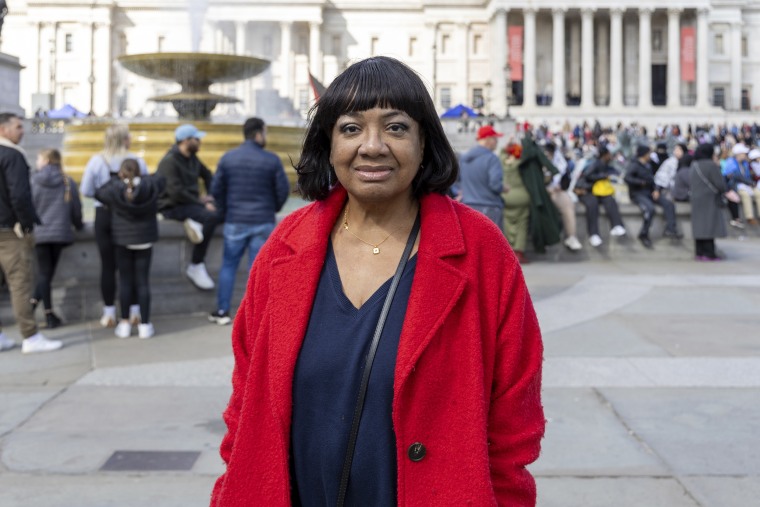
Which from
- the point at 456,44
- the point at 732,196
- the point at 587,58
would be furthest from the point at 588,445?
the point at 456,44

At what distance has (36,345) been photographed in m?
8.09

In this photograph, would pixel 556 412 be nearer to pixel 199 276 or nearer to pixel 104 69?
pixel 199 276

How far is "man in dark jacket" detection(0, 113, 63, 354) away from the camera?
7.77 m

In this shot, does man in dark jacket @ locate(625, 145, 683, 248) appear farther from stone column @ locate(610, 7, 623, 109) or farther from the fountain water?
stone column @ locate(610, 7, 623, 109)

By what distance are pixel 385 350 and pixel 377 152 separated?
18.8 inches

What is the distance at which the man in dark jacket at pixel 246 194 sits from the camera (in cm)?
899

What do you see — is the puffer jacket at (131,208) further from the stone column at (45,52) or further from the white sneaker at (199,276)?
the stone column at (45,52)

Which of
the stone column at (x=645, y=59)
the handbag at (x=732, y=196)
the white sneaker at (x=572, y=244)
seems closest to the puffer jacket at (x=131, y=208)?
the white sneaker at (x=572, y=244)

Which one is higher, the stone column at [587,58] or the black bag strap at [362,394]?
the stone column at [587,58]

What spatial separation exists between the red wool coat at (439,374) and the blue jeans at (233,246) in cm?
672

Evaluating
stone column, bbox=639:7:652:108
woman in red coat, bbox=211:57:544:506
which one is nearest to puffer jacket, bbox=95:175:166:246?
woman in red coat, bbox=211:57:544:506

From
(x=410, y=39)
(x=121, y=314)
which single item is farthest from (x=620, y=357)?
(x=410, y=39)

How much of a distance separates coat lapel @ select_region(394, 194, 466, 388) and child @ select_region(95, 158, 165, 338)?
21.8ft

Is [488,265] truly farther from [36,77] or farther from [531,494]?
[36,77]
